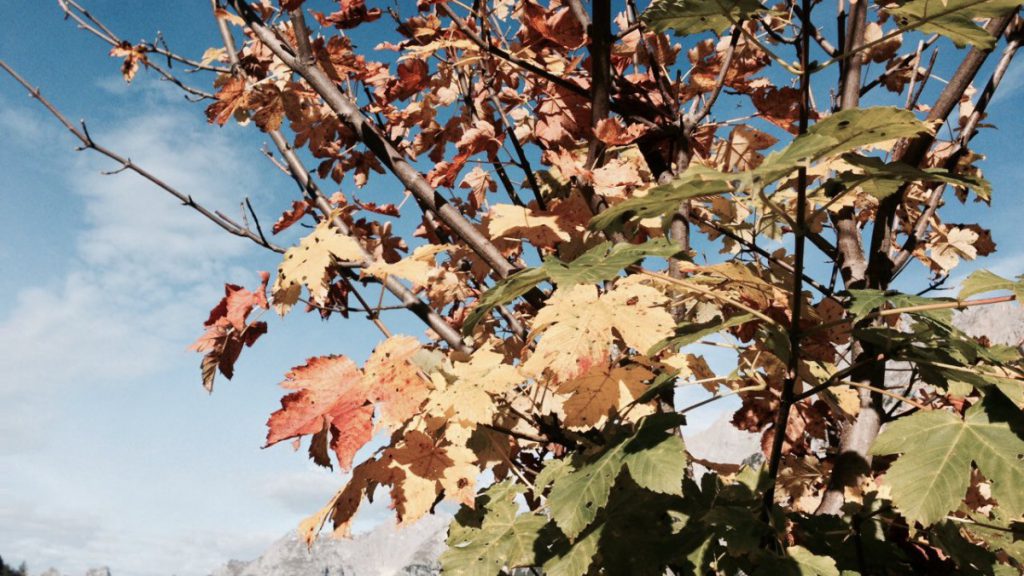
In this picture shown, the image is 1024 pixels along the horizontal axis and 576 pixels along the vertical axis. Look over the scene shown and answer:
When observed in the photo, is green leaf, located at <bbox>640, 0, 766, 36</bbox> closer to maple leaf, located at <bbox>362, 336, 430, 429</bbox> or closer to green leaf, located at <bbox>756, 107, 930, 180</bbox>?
green leaf, located at <bbox>756, 107, 930, 180</bbox>

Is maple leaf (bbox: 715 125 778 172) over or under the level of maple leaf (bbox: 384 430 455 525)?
over

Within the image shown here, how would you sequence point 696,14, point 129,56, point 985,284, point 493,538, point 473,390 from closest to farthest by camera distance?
point 696,14 → point 985,284 → point 473,390 → point 493,538 → point 129,56

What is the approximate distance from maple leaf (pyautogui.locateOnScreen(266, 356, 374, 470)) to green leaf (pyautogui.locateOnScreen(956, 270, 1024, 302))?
1534mm

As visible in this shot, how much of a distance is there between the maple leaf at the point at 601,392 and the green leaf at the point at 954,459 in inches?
24.1

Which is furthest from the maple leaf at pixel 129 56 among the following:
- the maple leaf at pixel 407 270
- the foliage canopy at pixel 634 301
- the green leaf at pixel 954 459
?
the green leaf at pixel 954 459

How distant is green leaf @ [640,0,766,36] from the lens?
1326 millimetres

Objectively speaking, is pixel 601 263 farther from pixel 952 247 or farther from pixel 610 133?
pixel 952 247

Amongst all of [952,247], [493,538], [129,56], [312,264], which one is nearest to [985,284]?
[493,538]

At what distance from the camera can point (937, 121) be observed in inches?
89.0

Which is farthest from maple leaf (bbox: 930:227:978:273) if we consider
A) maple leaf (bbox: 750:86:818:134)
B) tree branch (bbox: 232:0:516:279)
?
tree branch (bbox: 232:0:516:279)

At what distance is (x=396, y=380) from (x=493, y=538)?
23.6 inches

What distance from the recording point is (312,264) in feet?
7.18

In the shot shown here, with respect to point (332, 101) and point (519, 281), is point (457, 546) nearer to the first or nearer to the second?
point (519, 281)

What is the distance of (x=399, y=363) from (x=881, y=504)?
1.52 m
